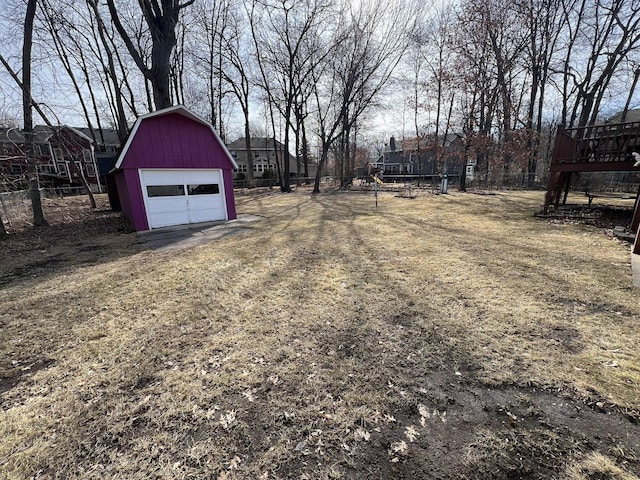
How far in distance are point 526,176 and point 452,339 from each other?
1037 inches

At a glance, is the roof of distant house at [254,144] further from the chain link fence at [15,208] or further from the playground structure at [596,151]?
the playground structure at [596,151]

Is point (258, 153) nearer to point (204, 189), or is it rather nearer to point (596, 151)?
point (204, 189)

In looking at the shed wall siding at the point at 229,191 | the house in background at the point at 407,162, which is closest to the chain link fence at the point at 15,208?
the shed wall siding at the point at 229,191

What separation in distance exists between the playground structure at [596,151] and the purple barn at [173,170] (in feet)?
38.6

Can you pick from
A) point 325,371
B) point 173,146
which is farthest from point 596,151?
point 173,146

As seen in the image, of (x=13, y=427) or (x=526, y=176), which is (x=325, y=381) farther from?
(x=526, y=176)

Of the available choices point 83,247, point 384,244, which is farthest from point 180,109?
point 384,244

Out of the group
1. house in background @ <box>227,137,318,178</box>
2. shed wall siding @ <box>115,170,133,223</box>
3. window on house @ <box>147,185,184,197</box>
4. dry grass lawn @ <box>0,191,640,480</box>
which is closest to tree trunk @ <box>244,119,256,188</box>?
house in background @ <box>227,137,318,178</box>

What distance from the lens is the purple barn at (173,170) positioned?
8609 mm

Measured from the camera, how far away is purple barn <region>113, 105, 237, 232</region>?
8609mm

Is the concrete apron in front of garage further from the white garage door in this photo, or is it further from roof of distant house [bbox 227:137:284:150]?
roof of distant house [bbox 227:137:284:150]

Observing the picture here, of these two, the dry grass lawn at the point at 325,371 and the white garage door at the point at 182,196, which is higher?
the white garage door at the point at 182,196

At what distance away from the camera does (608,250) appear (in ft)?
18.6

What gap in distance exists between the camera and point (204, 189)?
10.3 m
